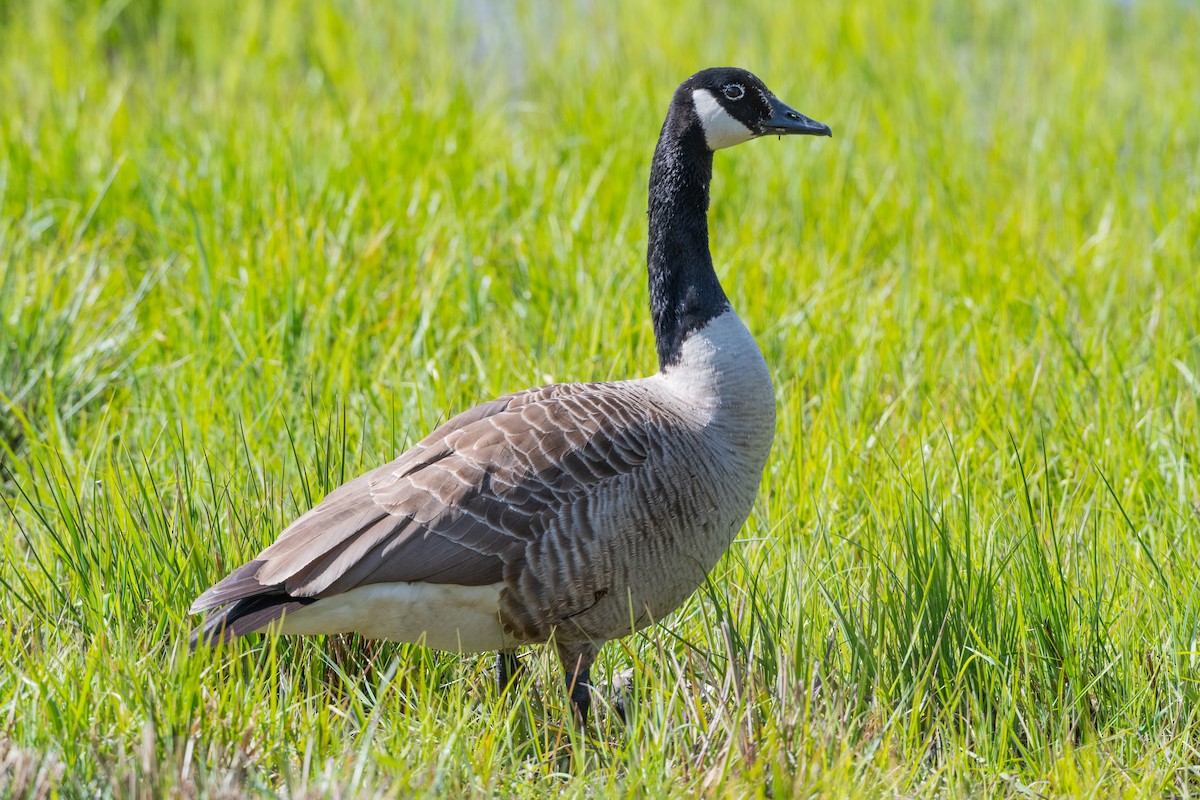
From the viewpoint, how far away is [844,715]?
10.6 ft

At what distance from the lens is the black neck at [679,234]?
4098 millimetres

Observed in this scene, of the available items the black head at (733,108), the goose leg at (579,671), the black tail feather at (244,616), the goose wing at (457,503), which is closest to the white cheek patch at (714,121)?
the black head at (733,108)

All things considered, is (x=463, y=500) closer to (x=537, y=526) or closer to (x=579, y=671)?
(x=537, y=526)

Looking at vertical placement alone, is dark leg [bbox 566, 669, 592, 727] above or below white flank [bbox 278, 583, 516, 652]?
below

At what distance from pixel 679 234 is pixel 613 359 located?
3.12 ft

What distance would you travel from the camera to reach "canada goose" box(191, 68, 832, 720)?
3312 millimetres

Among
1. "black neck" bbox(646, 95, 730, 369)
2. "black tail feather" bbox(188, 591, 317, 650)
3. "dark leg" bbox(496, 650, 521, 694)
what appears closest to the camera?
"black tail feather" bbox(188, 591, 317, 650)

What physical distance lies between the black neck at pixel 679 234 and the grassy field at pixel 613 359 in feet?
2.54

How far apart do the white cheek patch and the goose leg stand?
170 cm

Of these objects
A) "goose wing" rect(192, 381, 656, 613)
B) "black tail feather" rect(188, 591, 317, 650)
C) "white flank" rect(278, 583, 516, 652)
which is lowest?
"white flank" rect(278, 583, 516, 652)

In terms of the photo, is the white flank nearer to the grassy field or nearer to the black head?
the grassy field

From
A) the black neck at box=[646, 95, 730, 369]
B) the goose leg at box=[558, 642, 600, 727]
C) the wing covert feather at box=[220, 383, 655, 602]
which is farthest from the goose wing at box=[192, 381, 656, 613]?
the black neck at box=[646, 95, 730, 369]

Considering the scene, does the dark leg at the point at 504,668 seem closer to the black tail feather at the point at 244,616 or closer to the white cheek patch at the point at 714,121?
the black tail feather at the point at 244,616

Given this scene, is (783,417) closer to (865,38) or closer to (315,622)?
(315,622)
